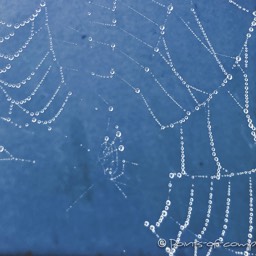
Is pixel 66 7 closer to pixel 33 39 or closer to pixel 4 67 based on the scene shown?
pixel 33 39

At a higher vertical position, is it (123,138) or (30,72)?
(30,72)

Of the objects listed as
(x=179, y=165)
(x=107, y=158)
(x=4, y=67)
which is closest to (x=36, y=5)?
(x=4, y=67)

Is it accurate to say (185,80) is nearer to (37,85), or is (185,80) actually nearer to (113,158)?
(113,158)
